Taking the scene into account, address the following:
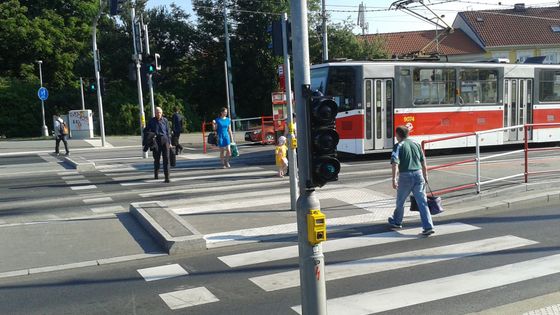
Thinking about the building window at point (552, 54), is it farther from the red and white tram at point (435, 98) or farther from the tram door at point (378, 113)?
the tram door at point (378, 113)

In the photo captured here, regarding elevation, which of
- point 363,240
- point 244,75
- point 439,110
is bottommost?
point 363,240

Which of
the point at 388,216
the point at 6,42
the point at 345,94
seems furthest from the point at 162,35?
the point at 388,216

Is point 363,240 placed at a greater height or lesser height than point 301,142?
lesser

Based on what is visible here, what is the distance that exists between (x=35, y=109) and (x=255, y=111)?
16.9 m

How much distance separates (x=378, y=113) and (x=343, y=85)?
142 cm

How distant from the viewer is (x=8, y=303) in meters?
5.84

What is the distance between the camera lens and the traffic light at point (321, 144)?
4.39 metres

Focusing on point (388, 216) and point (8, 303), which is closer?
point (8, 303)

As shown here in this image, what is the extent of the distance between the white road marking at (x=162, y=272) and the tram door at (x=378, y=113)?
1115 cm

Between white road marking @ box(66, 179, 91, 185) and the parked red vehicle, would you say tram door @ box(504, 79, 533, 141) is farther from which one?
white road marking @ box(66, 179, 91, 185)

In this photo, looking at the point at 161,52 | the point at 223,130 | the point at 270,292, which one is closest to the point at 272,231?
the point at 270,292

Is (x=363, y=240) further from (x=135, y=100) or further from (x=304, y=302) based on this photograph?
(x=135, y=100)

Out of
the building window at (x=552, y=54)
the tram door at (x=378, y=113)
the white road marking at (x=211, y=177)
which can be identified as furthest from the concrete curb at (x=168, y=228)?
the building window at (x=552, y=54)

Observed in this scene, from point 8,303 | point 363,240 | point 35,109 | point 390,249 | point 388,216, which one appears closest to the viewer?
point 8,303
